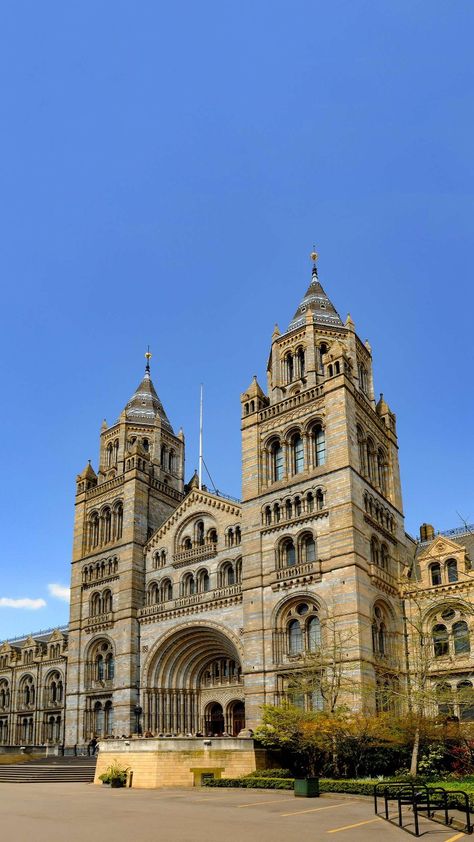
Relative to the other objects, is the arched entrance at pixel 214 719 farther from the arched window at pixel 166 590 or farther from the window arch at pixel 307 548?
the window arch at pixel 307 548

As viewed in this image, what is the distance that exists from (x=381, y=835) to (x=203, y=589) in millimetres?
31318

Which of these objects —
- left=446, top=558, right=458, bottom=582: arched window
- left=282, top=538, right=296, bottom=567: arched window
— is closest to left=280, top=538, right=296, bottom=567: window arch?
left=282, top=538, right=296, bottom=567: arched window

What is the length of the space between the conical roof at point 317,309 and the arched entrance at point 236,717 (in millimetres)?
25073

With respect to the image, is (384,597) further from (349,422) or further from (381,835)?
(381,835)

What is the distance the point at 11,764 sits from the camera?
4784 centimetres

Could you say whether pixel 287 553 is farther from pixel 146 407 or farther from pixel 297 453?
pixel 146 407

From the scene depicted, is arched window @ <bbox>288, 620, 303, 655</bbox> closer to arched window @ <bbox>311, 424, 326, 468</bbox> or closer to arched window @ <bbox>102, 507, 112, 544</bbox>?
arched window @ <bbox>311, 424, 326, 468</bbox>

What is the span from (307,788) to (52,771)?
20673mm

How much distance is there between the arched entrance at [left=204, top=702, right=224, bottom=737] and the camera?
47.7 m

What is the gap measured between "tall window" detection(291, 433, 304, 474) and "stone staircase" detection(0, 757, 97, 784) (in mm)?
20742

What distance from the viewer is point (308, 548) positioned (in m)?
42.0

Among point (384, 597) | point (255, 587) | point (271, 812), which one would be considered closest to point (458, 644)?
point (384, 597)

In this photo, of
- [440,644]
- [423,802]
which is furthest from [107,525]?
[423,802]

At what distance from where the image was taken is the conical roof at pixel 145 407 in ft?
198
